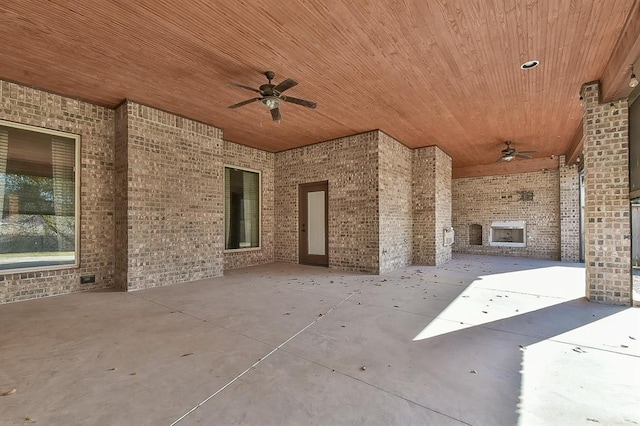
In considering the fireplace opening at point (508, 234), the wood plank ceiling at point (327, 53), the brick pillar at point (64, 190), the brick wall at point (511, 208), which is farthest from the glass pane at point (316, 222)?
the fireplace opening at point (508, 234)

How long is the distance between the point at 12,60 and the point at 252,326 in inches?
191

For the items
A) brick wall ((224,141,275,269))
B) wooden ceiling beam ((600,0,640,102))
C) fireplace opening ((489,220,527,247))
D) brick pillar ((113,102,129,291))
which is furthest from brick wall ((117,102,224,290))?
fireplace opening ((489,220,527,247))

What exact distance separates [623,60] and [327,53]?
360cm

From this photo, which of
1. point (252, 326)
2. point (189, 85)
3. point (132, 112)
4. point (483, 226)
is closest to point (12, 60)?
point (132, 112)

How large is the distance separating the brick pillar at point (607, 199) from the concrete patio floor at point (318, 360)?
0.52 m

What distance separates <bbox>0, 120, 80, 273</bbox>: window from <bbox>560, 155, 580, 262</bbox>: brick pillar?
1321 centimetres

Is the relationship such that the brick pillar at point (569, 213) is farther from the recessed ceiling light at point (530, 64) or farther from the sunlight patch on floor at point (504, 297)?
the recessed ceiling light at point (530, 64)

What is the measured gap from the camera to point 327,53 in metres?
3.78

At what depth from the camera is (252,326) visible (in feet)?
11.3

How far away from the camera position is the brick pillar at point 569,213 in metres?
9.49

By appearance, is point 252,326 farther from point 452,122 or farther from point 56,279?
point 452,122

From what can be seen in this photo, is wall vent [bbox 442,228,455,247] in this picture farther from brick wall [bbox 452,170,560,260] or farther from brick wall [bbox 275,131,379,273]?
brick wall [bbox 275,131,379,273]

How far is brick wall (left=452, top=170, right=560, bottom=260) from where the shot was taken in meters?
10.3

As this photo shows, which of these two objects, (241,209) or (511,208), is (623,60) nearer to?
(241,209)
